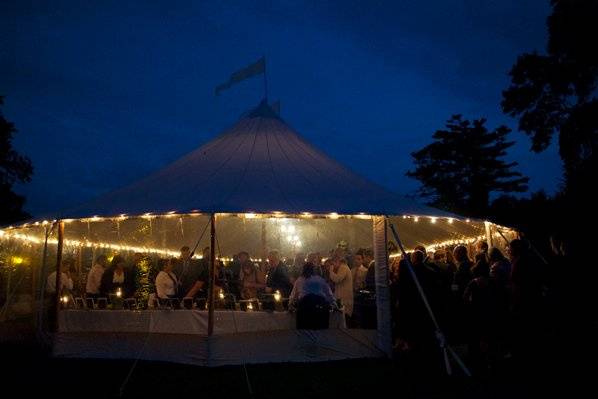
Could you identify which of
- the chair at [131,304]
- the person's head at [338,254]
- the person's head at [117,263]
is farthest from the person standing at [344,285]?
the person's head at [117,263]

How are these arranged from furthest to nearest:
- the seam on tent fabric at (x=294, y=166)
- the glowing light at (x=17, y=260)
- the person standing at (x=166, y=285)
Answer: the glowing light at (x=17, y=260)
the seam on tent fabric at (x=294, y=166)
the person standing at (x=166, y=285)

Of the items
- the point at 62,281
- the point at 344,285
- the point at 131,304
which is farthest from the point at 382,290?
the point at 62,281

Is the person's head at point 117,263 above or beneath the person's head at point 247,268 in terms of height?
above

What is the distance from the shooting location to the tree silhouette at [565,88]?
14.8 m

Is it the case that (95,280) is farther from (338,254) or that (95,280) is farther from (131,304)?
(338,254)

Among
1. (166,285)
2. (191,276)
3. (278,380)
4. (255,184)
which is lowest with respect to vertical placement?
(278,380)

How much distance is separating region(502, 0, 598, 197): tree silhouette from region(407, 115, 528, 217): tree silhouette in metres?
8.00

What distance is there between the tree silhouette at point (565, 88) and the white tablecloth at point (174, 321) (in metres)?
8.70

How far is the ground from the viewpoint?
5.01 meters

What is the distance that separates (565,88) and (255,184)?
522 inches

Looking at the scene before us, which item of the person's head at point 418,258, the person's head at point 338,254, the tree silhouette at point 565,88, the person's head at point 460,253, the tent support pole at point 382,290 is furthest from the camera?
the tree silhouette at point 565,88

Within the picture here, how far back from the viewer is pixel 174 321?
260 inches

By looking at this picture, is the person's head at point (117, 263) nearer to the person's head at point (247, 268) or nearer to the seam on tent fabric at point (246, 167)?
the person's head at point (247, 268)

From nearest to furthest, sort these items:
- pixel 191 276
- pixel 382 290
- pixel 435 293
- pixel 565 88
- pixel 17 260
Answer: pixel 435 293 → pixel 382 290 → pixel 191 276 → pixel 17 260 → pixel 565 88
